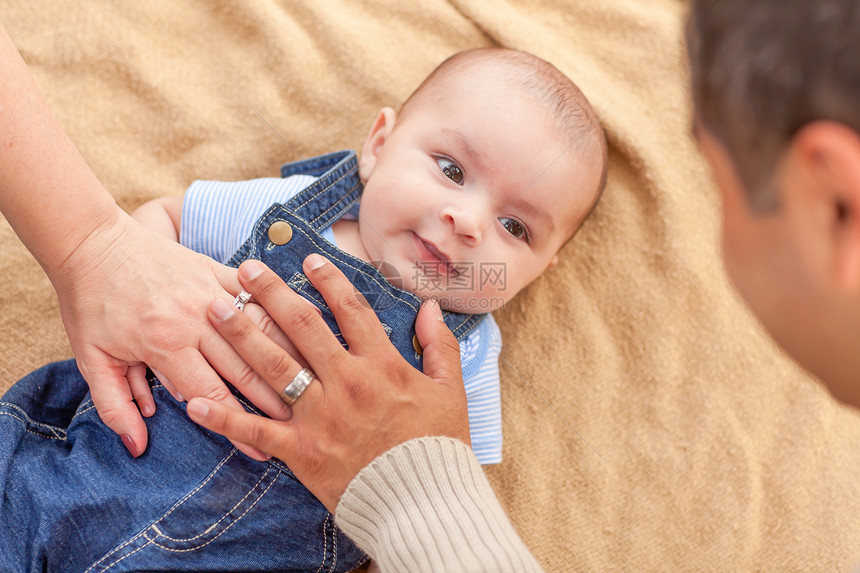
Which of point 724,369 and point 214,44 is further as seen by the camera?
point 214,44

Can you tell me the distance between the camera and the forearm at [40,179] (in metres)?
0.89

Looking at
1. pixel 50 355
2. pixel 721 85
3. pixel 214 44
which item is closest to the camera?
pixel 721 85

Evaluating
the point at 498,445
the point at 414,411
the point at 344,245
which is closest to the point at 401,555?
the point at 414,411

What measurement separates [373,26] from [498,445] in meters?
1.03

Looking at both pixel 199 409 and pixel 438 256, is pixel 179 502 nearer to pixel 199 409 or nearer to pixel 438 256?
pixel 199 409

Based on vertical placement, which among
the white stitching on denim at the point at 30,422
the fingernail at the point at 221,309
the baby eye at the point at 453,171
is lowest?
the white stitching on denim at the point at 30,422

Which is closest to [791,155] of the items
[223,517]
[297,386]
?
[297,386]

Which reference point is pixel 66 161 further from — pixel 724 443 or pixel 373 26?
pixel 724 443

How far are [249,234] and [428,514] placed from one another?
2.03 feet

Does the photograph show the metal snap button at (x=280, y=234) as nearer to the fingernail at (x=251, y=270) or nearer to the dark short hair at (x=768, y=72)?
the fingernail at (x=251, y=270)

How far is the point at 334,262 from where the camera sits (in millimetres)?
1136

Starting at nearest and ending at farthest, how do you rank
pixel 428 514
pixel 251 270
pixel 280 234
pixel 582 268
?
pixel 428 514, pixel 251 270, pixel 280 234, pixel 582 268

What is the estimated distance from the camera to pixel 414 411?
0.96 metres

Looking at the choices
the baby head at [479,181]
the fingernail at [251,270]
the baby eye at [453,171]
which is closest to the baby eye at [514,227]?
the baby head at [479,181]
